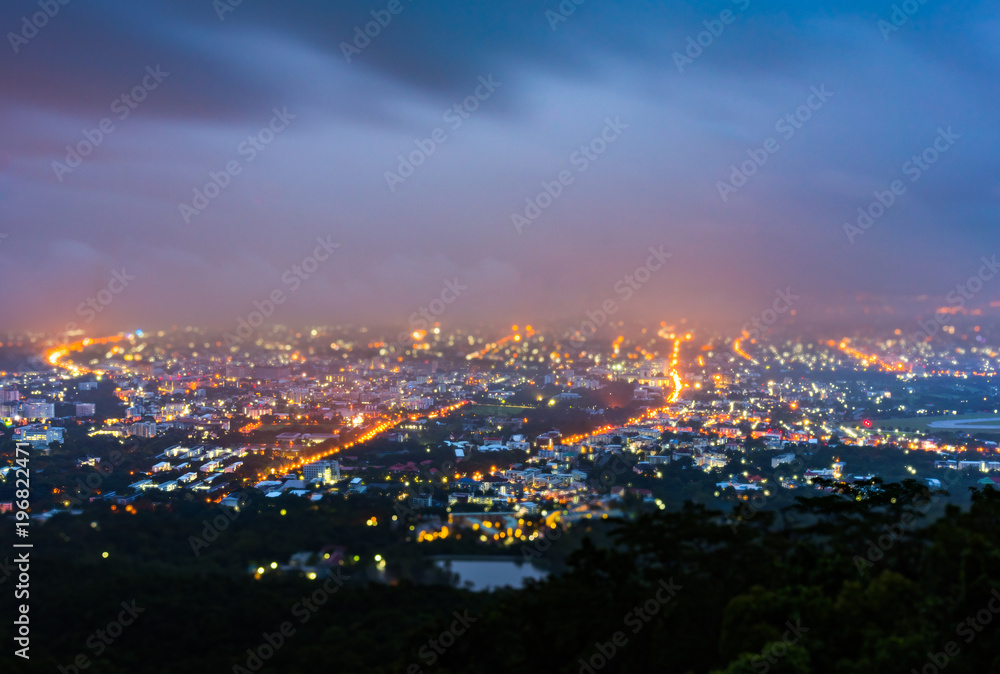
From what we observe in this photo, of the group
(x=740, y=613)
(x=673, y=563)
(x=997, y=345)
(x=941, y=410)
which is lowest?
(x=740, y=613)

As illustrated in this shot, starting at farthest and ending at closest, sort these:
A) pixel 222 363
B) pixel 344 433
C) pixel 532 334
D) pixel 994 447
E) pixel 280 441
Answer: pixel 532 334
pixel 222 363
pixel 344 433
pixel 280 441
pixel 994 447

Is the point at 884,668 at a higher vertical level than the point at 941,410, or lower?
lower

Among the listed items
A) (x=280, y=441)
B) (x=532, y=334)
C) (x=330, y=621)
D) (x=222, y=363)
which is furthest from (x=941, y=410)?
(x=532, y=334)

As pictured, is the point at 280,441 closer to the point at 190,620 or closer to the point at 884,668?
the point at 190,620

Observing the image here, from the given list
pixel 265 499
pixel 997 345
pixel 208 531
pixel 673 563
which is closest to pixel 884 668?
pixel 673 563

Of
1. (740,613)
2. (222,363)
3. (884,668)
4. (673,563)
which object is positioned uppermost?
(222,363)

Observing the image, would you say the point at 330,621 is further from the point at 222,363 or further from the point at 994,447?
the point at 222,363

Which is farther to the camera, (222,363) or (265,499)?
(222,363)

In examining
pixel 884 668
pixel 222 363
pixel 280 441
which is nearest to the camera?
pixel 884 668

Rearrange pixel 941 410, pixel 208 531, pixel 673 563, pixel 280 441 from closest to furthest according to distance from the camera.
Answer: pixel 673 563
pixel 208 531
pixel 280 441
pixel 941 410
